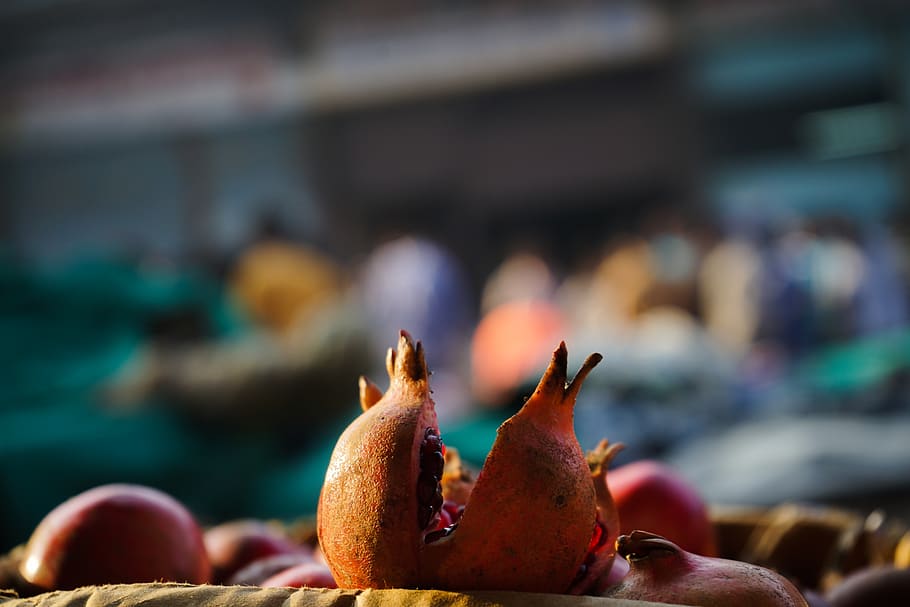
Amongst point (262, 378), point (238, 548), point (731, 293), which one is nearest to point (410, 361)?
point (238, 548)

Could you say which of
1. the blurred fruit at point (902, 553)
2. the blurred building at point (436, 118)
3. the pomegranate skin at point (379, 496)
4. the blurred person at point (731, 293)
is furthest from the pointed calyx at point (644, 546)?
the blurred building at point (436, 118)

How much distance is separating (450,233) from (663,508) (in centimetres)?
753

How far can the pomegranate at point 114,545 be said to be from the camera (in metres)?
0.95

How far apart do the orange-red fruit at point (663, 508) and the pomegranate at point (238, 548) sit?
43 centimetres

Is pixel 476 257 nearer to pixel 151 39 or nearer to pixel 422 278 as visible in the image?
pixel 422 278

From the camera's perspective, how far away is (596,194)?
8375mm

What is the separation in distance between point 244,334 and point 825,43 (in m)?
6.17

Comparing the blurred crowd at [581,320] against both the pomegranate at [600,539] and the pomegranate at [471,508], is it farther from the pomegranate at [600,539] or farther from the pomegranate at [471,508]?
the pomegranate at [471,508]

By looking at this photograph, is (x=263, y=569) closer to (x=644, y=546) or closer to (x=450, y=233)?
(x=644, y=546)

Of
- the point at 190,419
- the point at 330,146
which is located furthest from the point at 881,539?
the point at 330,146

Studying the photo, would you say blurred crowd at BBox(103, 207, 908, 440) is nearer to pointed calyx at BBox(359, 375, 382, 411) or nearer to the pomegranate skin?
pointed calyx at BBox(359, 375, 382, 411)

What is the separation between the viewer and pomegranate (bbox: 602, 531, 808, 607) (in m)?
0.75

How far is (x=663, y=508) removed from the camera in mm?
1092

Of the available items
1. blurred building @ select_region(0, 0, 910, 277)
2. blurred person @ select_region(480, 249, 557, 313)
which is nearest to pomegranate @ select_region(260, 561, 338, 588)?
blurred person @ select_region(480, 249, 557, 313)
